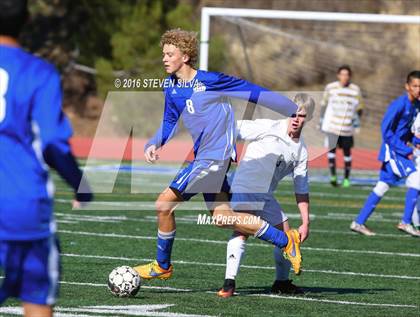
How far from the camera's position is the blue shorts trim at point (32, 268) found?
424 cm

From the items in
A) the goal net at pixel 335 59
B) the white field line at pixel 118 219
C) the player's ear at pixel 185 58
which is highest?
the player's ear at pixel 185 58

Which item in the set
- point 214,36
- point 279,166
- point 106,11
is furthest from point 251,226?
point 106,11

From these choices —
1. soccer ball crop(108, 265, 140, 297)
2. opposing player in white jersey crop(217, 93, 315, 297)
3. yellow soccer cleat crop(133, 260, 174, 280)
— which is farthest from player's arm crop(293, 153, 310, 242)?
soccer ball crop(108, 265, 140, 297)

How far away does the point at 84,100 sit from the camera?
31859 millimetres

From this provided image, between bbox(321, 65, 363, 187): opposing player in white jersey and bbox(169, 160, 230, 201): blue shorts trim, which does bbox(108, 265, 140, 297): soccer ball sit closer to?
bbox(169, 160, 230, 201): blue shorts trim

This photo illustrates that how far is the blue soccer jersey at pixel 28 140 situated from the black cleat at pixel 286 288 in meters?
3.92

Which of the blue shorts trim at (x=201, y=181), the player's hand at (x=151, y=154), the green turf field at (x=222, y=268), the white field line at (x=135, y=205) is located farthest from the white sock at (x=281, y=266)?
the white field line at (x=135, y=205)

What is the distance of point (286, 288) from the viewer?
7969 mm

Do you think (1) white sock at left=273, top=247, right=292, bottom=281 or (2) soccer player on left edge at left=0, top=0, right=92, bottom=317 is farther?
(1) white sock at left=273, top=247, right=292, bottom=281

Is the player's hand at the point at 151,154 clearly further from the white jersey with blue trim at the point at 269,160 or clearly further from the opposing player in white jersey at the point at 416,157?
the opposing player in white jersey at the point at 416,157

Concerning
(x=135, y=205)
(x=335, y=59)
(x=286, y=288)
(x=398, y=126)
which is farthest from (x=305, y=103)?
(x=335, y=59)

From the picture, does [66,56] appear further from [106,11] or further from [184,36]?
[184,36]

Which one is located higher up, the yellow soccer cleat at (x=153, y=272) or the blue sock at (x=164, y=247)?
the blue sock at (x=164, y=247)

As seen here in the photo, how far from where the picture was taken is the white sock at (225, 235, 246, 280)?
300 inches
